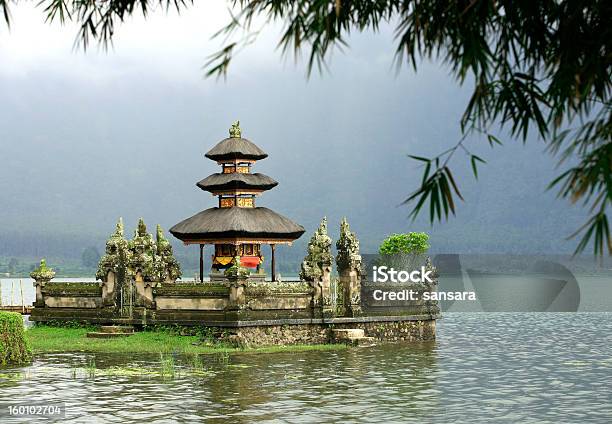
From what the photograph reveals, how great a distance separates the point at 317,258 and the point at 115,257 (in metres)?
8.36

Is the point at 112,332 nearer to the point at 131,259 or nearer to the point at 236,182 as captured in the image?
the point at 131,259

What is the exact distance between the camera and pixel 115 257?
4191 centimetres

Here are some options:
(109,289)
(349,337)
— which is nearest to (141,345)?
(109,289)

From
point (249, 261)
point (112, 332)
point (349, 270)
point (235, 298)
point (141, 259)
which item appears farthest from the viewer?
point (249, 261)

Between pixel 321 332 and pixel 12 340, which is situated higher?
pixel 12 340

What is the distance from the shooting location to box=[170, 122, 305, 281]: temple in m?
45.3

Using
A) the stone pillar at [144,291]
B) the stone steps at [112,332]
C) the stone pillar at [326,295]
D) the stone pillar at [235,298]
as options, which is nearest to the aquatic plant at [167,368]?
the stone pillar at [235,298]

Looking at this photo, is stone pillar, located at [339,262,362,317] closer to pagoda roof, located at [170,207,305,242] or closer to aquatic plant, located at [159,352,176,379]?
pagoda roof, located at [170,207,305,242]

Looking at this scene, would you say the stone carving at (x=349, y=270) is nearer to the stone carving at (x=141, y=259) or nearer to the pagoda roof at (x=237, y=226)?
the pagoda roof at (x=237, y=226)

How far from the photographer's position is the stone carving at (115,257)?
136 ft

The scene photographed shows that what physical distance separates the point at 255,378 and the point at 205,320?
847 cm

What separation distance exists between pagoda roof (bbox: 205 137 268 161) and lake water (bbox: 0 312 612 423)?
1145cm

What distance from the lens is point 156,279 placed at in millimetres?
40844

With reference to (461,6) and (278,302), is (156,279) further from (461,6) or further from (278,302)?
(461,6)
